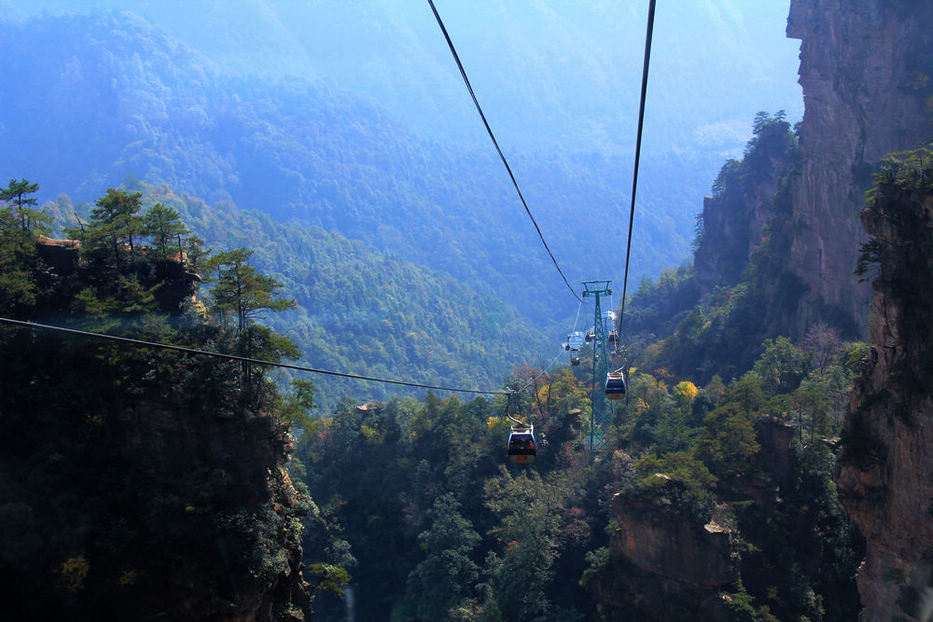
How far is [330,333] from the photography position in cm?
13475

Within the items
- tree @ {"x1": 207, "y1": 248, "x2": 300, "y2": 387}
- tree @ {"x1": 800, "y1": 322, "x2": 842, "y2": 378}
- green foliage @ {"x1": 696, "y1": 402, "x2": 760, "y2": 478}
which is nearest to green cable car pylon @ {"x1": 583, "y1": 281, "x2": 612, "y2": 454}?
green foliage @ {"x1": 696, "y1": 402, "x2": 760, "y2": 478}

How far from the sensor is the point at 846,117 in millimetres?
56594

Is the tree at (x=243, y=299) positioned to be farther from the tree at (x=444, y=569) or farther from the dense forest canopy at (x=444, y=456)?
the tree at (x=444, y=569)

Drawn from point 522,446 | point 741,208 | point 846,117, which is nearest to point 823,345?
point 846,117

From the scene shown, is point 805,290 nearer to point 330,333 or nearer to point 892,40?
point 892,40

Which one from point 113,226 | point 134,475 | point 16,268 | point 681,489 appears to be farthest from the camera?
point 681,489

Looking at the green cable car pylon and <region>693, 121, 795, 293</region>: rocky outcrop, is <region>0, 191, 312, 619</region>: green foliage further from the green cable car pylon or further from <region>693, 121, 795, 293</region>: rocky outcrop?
<region>693, 121, 795, 293</region>: rocky outcrop

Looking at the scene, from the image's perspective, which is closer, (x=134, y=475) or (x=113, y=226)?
(x=134, y=475)

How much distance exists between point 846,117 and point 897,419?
1586 inches

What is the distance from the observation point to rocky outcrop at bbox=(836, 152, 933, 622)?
23312 mm

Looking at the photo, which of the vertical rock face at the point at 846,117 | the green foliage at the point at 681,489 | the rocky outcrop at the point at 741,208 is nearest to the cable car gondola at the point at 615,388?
the green foliage at the point at 681,489

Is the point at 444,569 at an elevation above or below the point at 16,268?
below

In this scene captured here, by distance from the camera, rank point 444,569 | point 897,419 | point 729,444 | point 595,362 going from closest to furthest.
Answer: point 897,419
point 729,444
point 444,569
point 595,362

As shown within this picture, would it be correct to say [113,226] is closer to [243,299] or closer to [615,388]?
[243,299]
